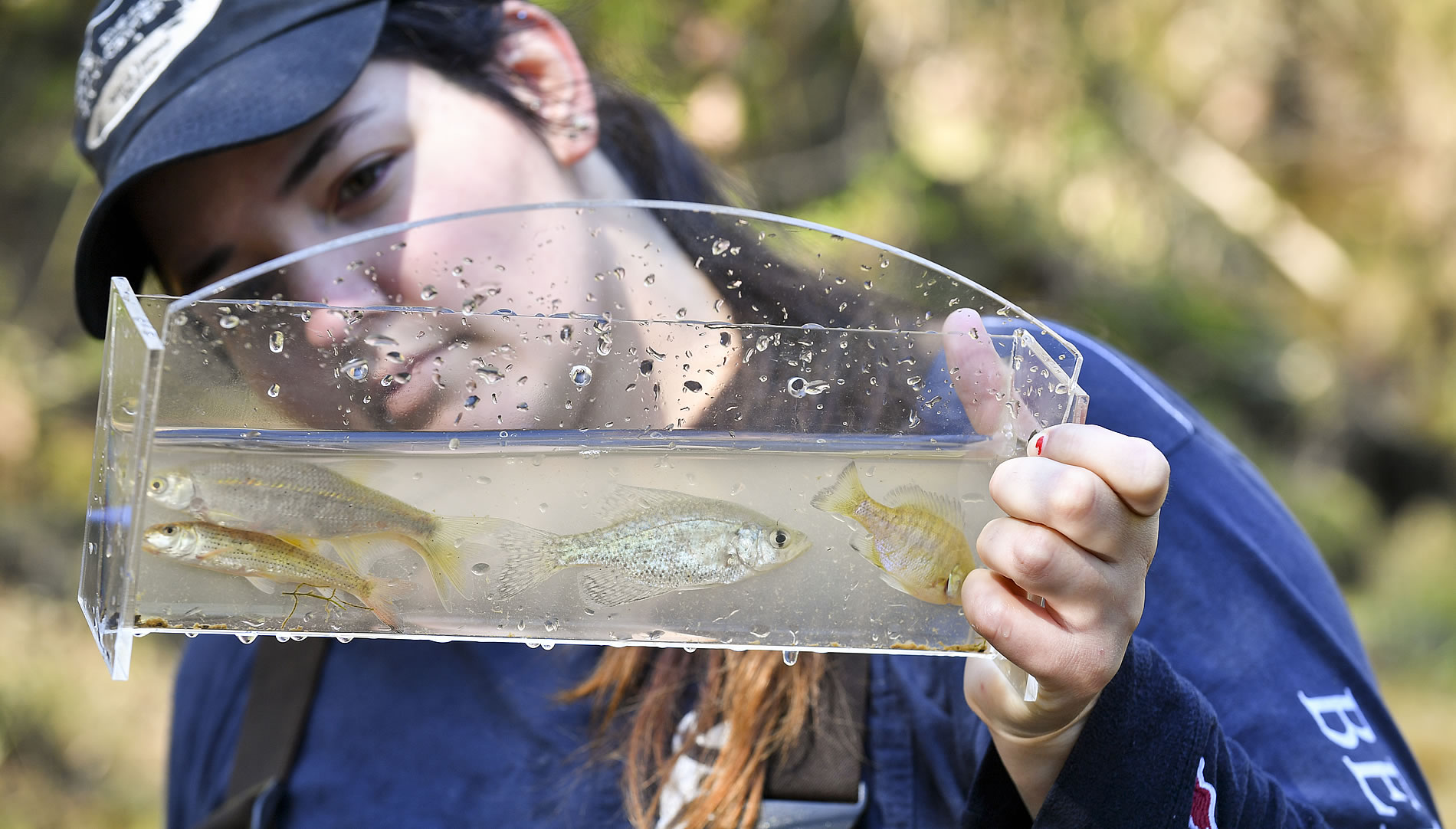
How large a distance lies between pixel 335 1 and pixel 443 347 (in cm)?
58

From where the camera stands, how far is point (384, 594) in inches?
28.1

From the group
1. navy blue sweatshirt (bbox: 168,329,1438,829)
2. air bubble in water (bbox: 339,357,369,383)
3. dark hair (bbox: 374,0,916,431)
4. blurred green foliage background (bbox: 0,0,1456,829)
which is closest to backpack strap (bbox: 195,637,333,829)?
navy blue sweatshirt (bbox: 168,329,1438,829)

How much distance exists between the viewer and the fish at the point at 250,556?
67cm

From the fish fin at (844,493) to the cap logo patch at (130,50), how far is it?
2.81ft

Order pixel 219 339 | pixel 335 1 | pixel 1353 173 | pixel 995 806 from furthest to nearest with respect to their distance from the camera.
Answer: pixel 1353 173 → pixel 335 1 → pixel 995 806 → pixel 219 339

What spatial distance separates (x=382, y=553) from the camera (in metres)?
0.70

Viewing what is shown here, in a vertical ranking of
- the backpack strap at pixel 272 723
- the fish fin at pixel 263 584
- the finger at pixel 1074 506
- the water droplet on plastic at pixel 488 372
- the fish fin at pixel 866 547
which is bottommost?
the backpack strap at pixel 272 723

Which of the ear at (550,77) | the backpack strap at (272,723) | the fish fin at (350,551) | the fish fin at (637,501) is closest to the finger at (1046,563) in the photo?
the fish fin at (637,501)

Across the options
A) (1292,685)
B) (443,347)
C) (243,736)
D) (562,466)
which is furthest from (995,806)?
(243,736)

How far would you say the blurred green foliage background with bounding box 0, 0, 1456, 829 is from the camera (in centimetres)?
278

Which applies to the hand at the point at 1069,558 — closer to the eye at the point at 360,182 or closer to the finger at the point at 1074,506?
the finger at the point at 1074,506

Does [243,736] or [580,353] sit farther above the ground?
[580,353]

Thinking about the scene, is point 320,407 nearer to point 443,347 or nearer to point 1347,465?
point 443,347

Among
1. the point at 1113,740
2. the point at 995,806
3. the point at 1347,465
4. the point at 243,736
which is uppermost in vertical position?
the point at 1113,740
